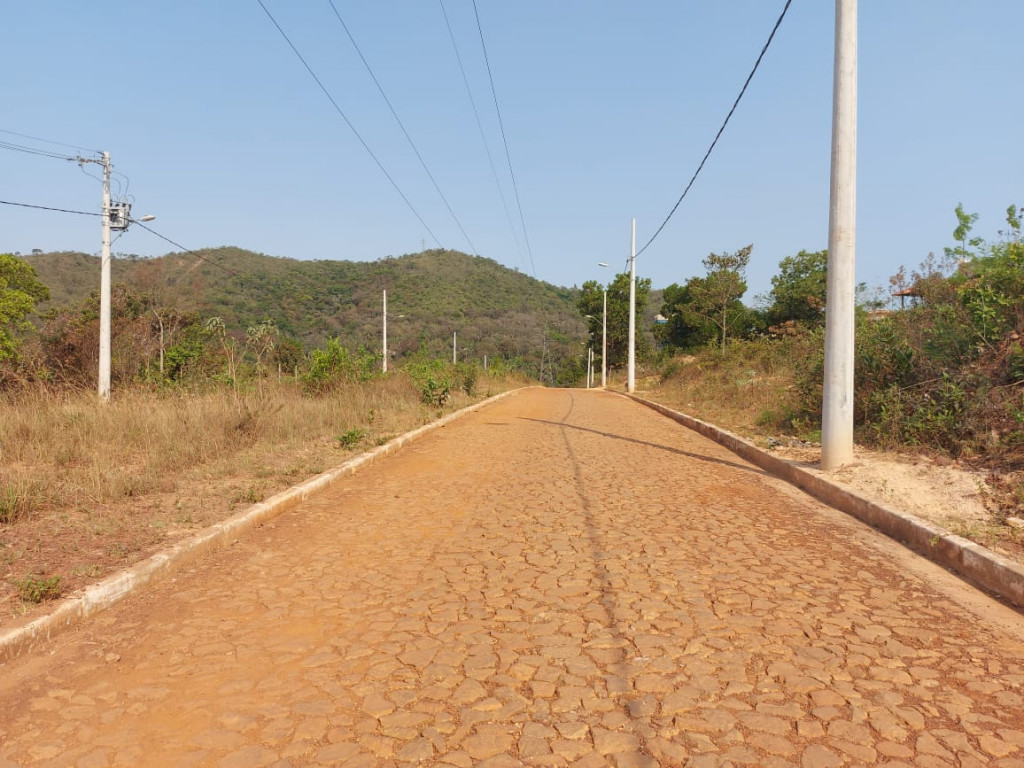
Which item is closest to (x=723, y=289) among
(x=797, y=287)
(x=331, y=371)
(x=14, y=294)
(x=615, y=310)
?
(x=797, y=287)

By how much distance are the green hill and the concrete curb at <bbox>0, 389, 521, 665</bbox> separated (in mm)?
33418

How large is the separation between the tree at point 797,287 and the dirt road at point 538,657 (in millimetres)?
33714

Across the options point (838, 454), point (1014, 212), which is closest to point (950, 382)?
point (838, 454)

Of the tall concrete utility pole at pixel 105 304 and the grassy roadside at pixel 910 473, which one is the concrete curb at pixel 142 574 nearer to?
the grassy roadside at pixel 910 473

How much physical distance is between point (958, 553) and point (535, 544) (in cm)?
299

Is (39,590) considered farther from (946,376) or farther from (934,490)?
(946,376)

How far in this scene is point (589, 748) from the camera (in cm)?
242

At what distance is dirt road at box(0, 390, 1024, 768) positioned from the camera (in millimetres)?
2461

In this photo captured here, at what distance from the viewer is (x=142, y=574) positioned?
13.7ft

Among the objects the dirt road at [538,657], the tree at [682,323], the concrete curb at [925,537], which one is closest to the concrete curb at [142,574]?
the dirt road at [538,657]

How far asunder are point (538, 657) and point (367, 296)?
70.0m

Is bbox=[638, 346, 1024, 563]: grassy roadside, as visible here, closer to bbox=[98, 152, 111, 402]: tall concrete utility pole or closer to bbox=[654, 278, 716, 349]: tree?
bbox=[98, 152, 111, 402]: tall concrete utility pole

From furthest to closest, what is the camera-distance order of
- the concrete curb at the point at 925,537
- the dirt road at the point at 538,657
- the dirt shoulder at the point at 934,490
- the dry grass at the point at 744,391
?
the dry grass at the point at 744,391
the dirt shoulder at the point at 934,490
the concrete curb at the point at 925,537
the dirt road at the point at 538,657

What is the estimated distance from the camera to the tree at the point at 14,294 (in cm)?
3075
